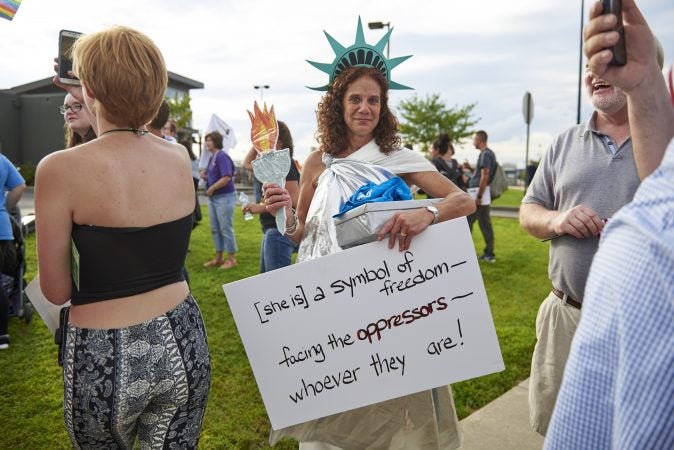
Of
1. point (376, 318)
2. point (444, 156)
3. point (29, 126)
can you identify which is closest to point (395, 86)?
point (376, 318)

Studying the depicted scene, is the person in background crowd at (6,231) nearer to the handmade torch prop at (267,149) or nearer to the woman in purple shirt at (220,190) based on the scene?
the woman in purple shirt at (220,190)

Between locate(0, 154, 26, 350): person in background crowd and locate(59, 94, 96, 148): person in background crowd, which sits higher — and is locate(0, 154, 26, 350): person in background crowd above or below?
below

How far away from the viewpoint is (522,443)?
9.96 feet

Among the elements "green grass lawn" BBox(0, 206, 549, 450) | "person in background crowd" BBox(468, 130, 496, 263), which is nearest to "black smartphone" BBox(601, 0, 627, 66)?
"green grass lawn" BBox(0, 206, 549, 450)

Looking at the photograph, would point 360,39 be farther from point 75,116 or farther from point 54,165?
point 54,165

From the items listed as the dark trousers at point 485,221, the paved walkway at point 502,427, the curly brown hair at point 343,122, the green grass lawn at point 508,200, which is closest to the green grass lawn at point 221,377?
the paved walkway at point 502,427

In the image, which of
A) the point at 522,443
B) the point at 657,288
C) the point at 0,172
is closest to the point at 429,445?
the point at 522,443

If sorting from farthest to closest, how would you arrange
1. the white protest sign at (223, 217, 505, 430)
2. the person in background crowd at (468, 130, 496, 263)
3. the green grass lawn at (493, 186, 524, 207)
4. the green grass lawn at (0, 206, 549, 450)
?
the green grass lawn at (493, 186, 524, 207)
the person in background crowd at (468, 130, 496, 263)
the green grass lawn at (0, 206, 549, 450)
the white protest sign at (223, 217, 505, 430)

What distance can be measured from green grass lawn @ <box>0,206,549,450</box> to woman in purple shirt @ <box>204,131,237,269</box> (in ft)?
2.21

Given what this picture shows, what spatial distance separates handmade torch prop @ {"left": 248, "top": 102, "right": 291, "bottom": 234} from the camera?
2.12 m

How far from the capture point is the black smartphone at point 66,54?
6.31 feet

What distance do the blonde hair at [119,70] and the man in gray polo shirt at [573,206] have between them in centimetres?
164

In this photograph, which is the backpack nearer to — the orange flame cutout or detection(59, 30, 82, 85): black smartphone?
the orange flame cutout

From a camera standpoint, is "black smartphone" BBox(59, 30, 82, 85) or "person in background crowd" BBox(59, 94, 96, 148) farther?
"person in background crowd" BBox(59, 94, 96, 148)
